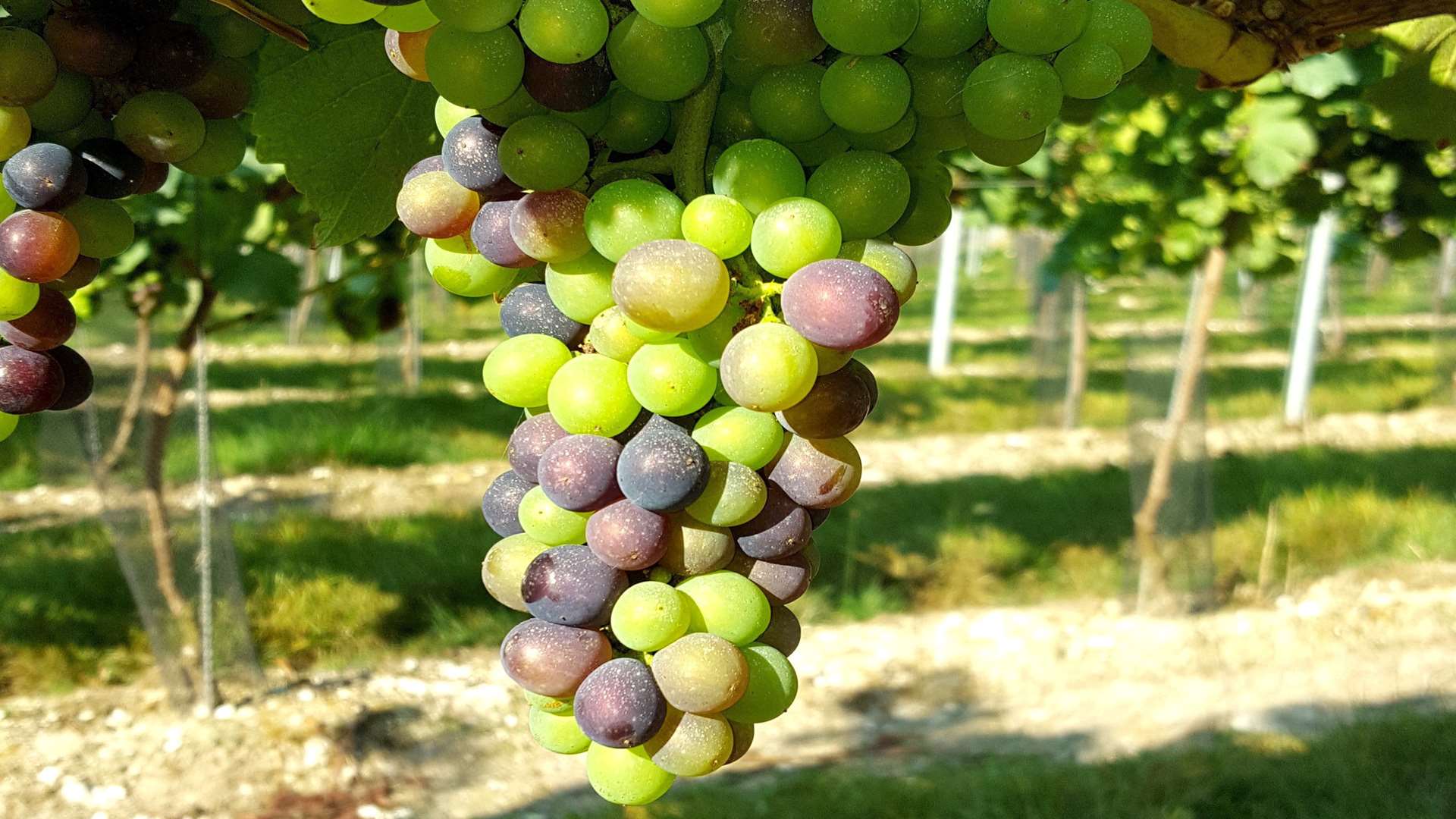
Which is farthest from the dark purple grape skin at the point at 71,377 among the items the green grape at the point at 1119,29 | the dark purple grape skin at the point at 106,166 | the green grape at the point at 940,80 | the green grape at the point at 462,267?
the green grape at the point at 1119,29

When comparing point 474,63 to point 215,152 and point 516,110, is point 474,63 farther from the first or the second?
point 215,152

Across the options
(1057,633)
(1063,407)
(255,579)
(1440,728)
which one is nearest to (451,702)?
(255,579)

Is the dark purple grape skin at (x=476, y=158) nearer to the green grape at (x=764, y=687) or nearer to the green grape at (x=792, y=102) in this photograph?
the green grape at (x=792, y=102)

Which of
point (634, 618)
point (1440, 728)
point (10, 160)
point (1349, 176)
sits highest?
point (1349, 176)

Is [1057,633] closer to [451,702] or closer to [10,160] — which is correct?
[451,702]

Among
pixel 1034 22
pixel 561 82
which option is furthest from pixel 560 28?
pixel 1034 22

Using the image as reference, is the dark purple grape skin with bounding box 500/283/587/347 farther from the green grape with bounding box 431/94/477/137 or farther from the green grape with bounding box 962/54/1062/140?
the green grape with bounding box 962/54/1062/140
